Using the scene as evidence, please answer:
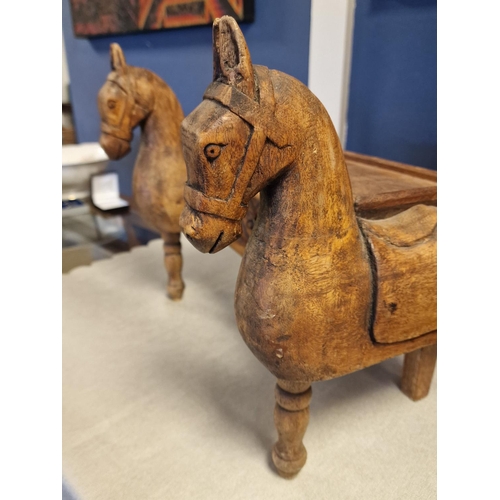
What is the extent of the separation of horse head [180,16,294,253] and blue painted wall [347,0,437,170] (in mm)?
844

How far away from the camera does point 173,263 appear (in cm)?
144

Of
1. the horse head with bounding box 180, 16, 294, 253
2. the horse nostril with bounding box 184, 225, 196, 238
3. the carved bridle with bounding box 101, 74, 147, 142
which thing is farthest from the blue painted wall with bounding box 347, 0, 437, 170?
the horse nostril with bounding box 184, 225, 196, 238

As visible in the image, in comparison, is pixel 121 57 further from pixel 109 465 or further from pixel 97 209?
pixel 97 209

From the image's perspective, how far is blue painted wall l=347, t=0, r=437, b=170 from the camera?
121cm

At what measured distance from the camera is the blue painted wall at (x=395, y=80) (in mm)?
1213

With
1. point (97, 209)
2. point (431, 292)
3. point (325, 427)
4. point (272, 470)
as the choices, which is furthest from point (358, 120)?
point (97, 209)

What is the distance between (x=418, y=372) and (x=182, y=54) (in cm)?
169

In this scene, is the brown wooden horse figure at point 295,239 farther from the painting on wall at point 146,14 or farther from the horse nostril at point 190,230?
the painting on wall at point 146,14

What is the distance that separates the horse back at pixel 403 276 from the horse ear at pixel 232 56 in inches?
12.0

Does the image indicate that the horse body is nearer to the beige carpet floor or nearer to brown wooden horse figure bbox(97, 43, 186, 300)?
the beige carpet floor

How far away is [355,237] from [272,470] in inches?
19.3

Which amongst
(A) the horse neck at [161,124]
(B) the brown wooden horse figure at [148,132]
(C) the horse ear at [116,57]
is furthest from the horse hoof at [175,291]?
(C) the horse ear at [116,57]

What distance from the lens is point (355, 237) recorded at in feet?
2.23

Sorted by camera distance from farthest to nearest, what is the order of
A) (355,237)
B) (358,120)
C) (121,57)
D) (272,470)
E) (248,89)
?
(358,120) → (121,57) → (272,470) → (355,237) → (248,89)
